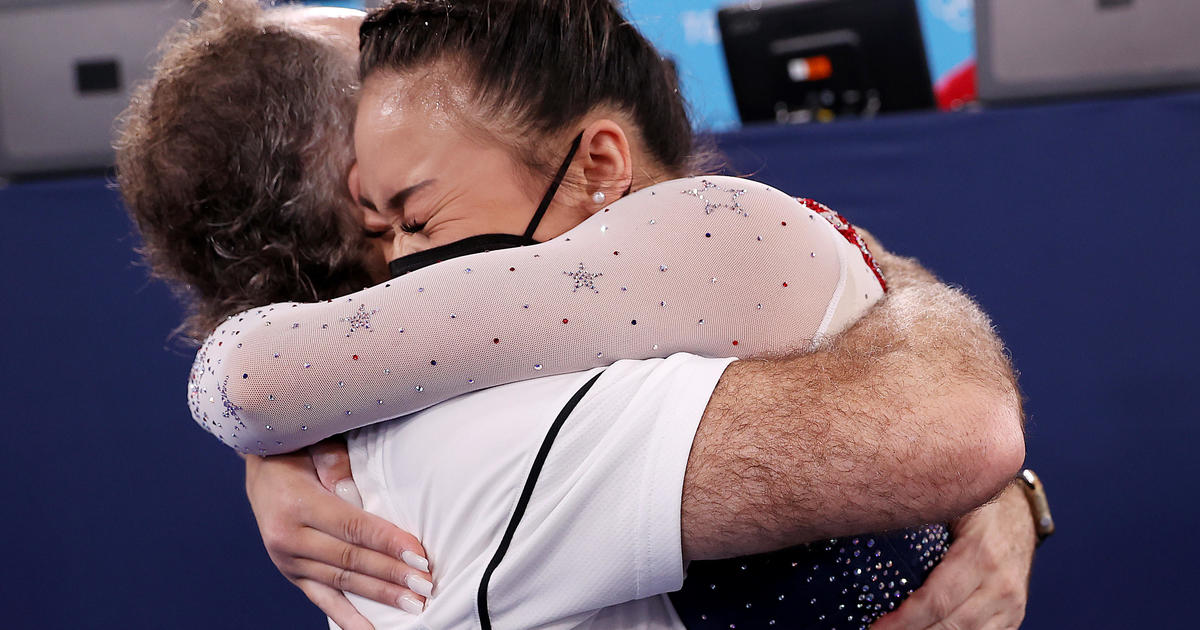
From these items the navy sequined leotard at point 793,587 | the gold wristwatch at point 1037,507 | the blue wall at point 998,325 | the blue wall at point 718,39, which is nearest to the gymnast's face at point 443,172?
the navy sequined leotard at point 793,587

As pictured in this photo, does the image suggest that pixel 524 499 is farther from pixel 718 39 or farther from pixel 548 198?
pixel 718 39

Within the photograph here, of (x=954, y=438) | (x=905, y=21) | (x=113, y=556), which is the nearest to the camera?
(x=954, y=438)

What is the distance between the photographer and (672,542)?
0.74m

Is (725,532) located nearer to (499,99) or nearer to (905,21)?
(499,99)

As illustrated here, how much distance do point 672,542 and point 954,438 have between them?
0.22m

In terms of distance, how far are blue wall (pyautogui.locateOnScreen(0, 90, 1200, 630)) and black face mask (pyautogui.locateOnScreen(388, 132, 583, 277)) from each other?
135cm

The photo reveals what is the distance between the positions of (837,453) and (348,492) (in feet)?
1.56

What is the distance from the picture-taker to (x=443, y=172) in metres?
0.95

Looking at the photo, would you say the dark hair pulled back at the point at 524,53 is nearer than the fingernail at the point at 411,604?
No

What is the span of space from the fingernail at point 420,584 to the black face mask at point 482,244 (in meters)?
0.28

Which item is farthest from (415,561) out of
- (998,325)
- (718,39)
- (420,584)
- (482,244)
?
(718,39)

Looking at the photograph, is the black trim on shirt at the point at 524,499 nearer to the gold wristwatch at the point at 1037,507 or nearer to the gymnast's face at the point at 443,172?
the gymnast's face at the point at 443,172

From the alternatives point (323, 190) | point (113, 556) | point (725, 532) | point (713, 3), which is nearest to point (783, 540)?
point (725, 532)

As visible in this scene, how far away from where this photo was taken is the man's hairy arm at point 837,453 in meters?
0.73
